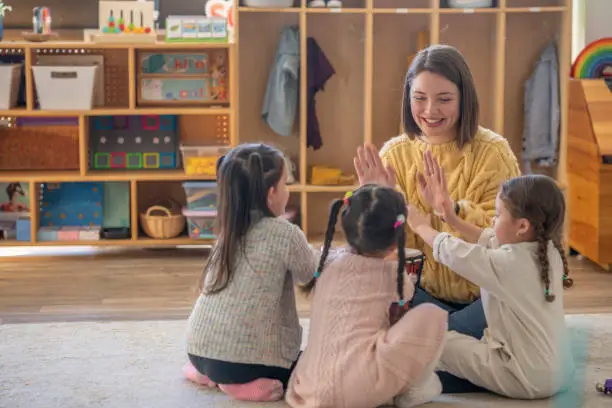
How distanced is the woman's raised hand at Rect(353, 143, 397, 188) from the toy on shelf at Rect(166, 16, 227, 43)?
1.99 m

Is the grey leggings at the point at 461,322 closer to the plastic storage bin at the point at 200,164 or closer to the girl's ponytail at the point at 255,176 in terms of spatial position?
the girl's ponytail at the point at 255,176

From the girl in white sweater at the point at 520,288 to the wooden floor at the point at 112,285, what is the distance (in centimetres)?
111

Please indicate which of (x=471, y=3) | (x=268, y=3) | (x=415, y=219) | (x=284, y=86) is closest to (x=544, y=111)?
(x=471, y=3)

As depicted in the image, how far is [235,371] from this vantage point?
7.89 feet

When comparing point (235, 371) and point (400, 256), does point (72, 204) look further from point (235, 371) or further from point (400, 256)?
point (400, 256)

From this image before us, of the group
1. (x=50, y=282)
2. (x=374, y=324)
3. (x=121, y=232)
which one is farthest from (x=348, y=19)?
(x=374, y=324)

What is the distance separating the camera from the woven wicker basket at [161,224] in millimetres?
4449

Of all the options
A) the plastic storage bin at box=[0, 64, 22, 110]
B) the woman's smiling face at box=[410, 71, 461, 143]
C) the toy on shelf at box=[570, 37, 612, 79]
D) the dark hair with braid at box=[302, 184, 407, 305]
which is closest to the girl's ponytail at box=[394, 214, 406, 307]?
the dark hair with braid at box=[302, 184, 407, 305]

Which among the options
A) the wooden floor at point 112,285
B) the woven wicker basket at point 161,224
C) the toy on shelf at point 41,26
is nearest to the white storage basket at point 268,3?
the toy on shelf at point 41,26

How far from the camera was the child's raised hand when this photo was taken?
8.31 ft

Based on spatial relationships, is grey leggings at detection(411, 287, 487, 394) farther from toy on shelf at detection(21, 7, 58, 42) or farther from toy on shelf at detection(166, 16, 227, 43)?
toy on shelf at detection(21, 7, 58, 42)

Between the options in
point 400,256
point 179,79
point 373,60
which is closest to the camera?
point 400,256

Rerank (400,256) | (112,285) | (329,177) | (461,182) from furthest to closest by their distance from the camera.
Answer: (329,177) → (112,285) → (461,182) → (400,256)

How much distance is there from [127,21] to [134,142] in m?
0.56
